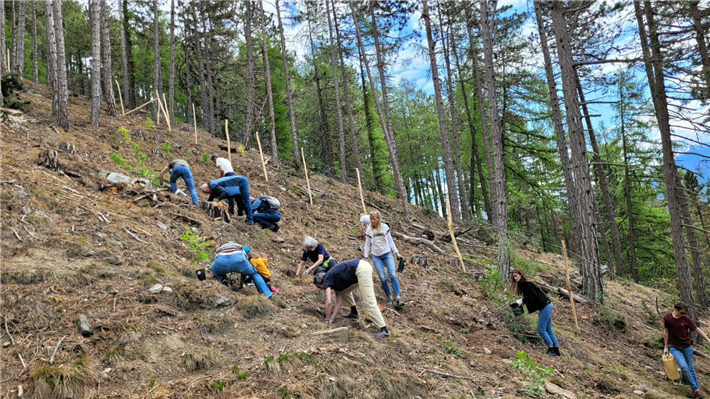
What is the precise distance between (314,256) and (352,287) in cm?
181

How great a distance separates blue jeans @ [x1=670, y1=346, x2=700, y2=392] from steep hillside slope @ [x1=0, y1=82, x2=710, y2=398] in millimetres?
337

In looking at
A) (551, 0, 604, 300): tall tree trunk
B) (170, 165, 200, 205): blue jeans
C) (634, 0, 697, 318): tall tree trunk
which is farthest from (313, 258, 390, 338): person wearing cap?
(634, 0, 697, 318): tall tree trunk

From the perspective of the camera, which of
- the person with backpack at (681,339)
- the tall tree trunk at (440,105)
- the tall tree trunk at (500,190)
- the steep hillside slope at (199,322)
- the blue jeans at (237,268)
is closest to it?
the steep hillside slope at (199,322)

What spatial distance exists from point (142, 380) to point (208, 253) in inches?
132

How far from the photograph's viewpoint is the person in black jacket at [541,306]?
6734mm

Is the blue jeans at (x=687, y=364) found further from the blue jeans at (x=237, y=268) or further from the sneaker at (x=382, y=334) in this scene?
the blue jeans at (x=237, y=268)

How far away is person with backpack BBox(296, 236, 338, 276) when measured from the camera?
7.10 meters

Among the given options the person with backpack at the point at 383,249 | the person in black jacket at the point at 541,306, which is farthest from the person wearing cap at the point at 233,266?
the person in black jacket at the point at 541,306

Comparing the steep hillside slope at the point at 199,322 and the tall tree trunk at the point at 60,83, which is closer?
the steep hillside slope at the point at 199,322

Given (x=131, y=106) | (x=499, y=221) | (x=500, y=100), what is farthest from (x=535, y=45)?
(x=131, y=106)

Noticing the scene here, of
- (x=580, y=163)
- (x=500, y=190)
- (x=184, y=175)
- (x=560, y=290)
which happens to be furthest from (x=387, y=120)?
(x=184, y=175)

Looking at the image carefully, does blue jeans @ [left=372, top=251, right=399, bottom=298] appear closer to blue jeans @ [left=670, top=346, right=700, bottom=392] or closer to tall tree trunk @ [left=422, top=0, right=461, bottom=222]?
blue jeans @ [left=670, top=346, right=700, bottom=392]

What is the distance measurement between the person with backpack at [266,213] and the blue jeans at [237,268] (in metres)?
3.44

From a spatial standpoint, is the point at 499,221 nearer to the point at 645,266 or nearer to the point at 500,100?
the point at 500,100
